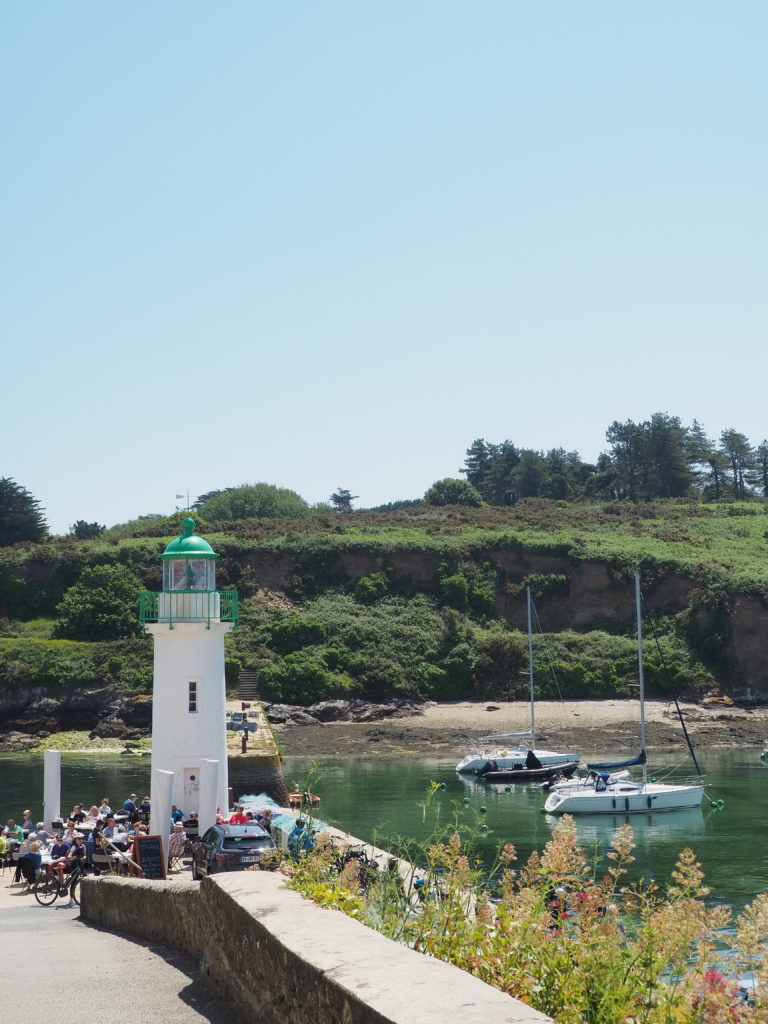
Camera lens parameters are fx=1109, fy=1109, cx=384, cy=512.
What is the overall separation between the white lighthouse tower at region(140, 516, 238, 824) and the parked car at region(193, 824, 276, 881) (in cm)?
374

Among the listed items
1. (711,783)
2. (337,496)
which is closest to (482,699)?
(711,783)

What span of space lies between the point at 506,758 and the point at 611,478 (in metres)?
81.1

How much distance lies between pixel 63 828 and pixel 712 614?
53992mm

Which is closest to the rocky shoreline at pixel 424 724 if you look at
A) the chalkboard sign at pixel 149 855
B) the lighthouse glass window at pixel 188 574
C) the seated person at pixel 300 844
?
the lighthouse glass window at pixel 188 574

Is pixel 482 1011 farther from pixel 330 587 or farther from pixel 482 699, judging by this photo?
pixel 330 587

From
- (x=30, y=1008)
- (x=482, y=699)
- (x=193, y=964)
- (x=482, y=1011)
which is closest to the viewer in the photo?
(x=482, y=1011)

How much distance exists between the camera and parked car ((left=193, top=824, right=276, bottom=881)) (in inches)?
653

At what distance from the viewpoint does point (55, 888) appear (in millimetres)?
16453

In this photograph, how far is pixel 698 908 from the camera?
5.12 m

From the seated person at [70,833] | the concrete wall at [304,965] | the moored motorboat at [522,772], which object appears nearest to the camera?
the concrete wall at [304,965]

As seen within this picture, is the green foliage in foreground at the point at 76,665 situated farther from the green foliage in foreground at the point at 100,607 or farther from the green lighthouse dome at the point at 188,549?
the green lighthouse dome at the point at 188,549

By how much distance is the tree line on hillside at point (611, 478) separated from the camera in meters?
118

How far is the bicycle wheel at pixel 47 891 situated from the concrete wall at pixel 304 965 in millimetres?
7760

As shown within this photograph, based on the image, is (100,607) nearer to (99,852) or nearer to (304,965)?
(99,852)
